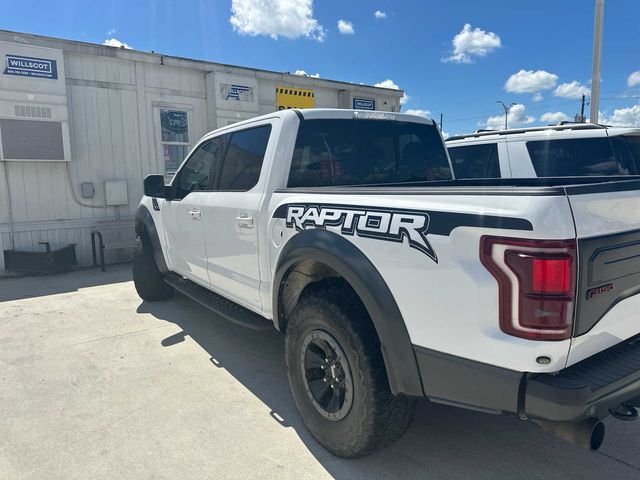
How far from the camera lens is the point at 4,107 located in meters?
7.24

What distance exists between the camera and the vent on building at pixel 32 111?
7.38m

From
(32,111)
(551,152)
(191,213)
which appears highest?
(32,111)

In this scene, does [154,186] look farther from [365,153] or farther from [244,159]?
[365,153]

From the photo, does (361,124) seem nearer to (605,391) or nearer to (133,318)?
(605,391)

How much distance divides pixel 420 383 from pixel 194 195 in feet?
9.09

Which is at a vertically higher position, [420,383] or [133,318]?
[420,383]

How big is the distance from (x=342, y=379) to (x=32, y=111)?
7.49 metres

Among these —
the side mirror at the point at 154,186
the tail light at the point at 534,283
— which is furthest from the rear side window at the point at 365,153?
the side mirror at the point at 154,186

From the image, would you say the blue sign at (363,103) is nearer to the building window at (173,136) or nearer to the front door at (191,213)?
the building window at (173,136)

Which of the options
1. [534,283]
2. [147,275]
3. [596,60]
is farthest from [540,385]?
[596,60]

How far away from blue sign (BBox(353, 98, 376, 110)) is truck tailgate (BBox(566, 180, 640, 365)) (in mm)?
10176

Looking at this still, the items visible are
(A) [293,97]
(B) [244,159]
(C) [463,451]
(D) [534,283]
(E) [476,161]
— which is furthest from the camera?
(A) [293,97]

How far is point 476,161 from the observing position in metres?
5.87

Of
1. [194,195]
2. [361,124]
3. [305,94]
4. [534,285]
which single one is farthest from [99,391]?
[305,94]
